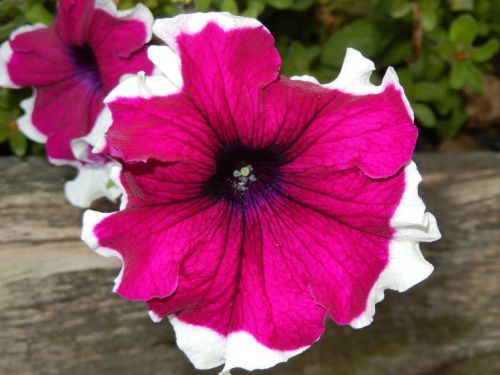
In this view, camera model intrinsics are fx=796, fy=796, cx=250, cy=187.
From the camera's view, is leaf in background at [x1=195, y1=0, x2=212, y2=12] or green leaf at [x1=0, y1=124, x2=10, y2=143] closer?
leaf in background at [x1=195, y1=0, x2=212, y2=12]

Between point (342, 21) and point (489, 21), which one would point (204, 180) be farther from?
point (489, 21)

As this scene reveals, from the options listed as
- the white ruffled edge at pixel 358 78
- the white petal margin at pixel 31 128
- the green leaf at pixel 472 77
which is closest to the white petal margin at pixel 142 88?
the white ruffled edge at pixel 358 78

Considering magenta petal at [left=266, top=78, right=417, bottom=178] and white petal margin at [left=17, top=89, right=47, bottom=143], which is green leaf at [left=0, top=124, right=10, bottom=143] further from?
magenta petal at [left=266, top=78, right=417, bottom=178]

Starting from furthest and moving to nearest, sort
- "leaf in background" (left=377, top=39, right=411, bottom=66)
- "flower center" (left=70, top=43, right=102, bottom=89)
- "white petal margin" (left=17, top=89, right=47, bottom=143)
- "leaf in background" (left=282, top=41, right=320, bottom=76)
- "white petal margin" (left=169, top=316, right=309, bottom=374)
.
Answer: "leaf in background" (left=377, top=39, right=411, bottom=66) < "leaf in background" (left=282, top=41, right=320, bottom=76) < "white petal margin" (left=17, top=89, right=47, bottom=143) < "flower center" (left=70, top=43, right=102, bottom=89) < "white petal margin" (left=169, top=316, right=309, bottom=374)

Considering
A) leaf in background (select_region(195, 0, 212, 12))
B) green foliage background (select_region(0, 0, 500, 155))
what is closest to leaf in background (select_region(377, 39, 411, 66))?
green foliage background (select_region(0, 0, 500, 155))

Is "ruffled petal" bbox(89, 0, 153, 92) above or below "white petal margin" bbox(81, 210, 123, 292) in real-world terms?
above

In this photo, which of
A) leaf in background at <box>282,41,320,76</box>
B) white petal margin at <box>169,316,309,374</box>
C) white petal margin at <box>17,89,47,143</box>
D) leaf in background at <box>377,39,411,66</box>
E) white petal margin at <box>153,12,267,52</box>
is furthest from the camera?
leaf in background at <box>377,39,411,66</box>

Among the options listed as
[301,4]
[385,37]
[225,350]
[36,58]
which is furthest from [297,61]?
[225,350]
